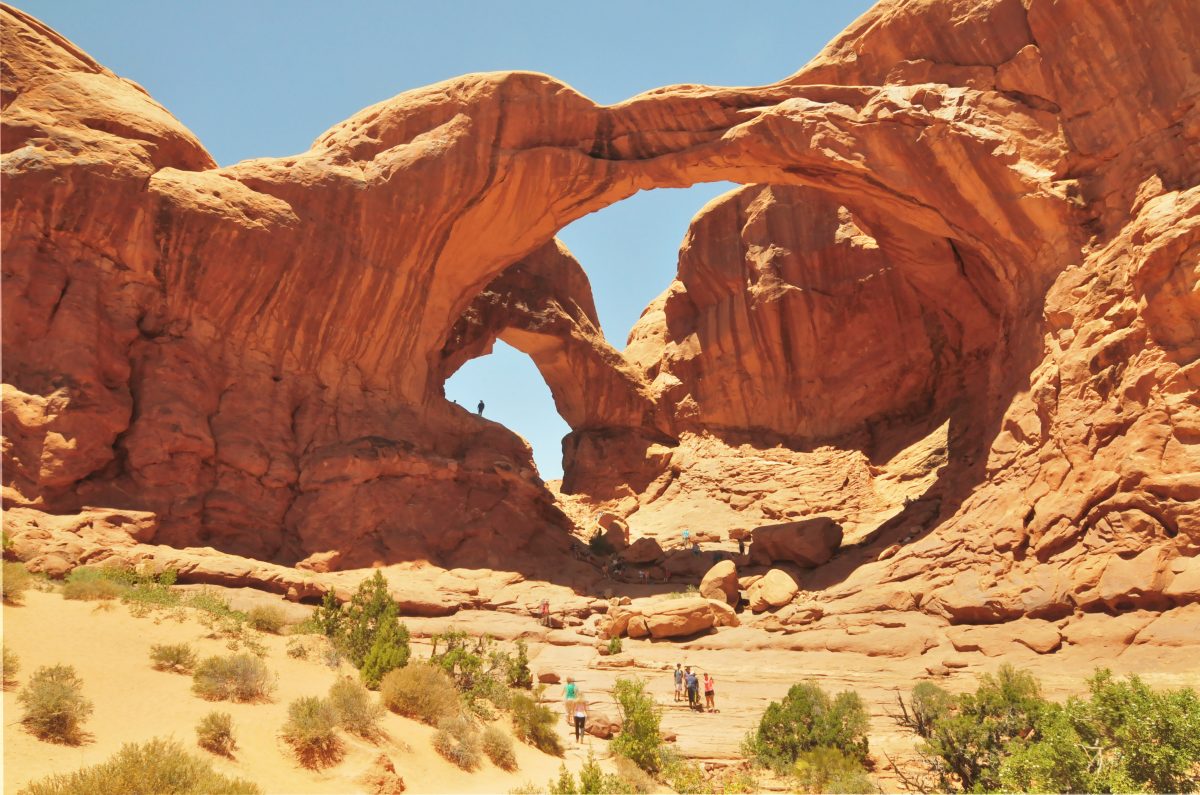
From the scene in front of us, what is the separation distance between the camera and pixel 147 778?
710 centimetres

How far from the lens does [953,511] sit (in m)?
20.0

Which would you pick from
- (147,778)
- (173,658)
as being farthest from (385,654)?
(147,778)

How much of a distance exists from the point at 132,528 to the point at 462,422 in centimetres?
983

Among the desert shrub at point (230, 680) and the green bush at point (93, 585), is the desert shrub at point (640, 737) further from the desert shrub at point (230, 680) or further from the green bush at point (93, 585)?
the green bush at point (93, 585)

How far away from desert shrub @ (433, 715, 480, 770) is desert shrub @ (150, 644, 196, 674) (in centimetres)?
354

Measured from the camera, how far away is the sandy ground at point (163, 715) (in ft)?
27.6

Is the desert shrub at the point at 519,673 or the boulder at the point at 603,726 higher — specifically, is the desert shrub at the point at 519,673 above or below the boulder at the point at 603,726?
above

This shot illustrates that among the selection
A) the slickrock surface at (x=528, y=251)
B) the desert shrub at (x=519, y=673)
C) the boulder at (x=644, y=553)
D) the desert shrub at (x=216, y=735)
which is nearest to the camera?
the desert shrub at (x=216, y=735)

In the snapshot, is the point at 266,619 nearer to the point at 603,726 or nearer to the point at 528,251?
the point at 603,726

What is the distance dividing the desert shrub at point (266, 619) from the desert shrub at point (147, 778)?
6.76m

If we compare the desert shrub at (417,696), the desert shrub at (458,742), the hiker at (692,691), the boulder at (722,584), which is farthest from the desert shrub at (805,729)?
the boulder at (722,584)

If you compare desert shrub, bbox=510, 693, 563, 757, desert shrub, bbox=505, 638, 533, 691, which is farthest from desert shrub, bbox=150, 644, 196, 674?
desert shrub, bbox=505, 638, 533, 691

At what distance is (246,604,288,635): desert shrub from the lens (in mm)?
14552

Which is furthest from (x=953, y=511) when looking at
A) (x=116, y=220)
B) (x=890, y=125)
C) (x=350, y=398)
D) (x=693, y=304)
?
(x=116, y=220)
